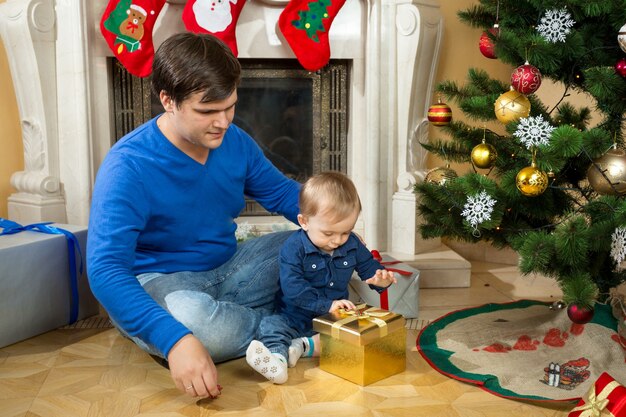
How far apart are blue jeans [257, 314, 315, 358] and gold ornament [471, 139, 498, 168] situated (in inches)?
28.1

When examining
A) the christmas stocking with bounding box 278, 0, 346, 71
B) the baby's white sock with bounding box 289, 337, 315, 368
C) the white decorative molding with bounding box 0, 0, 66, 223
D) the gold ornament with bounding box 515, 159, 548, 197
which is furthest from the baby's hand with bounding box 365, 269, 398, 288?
the white decorative molding with bounding box 0, 0, 66, 223

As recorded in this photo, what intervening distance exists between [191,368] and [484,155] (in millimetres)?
1039

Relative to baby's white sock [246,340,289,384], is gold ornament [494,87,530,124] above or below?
above

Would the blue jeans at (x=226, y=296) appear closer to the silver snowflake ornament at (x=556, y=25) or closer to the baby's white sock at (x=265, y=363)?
the baby's white sock at (x=265, y=363)

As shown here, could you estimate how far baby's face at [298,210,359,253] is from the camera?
169cm

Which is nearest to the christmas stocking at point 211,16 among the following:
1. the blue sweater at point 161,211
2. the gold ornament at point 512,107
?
the blue sweater at point 161,211

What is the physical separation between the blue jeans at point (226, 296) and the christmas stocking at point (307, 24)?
946 mm

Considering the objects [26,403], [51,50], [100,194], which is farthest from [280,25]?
[26,403]

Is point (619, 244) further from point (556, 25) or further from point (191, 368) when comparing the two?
point (191, 368)

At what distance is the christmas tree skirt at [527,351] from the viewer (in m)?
1.63

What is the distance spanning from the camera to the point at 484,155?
191 centimetres

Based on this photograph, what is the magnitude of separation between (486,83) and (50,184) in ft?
5.55

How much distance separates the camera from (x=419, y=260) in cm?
260

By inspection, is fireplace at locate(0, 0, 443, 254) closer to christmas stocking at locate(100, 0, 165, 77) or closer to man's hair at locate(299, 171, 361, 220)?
christmas stocking at locate(100, 0, 165, 77)
